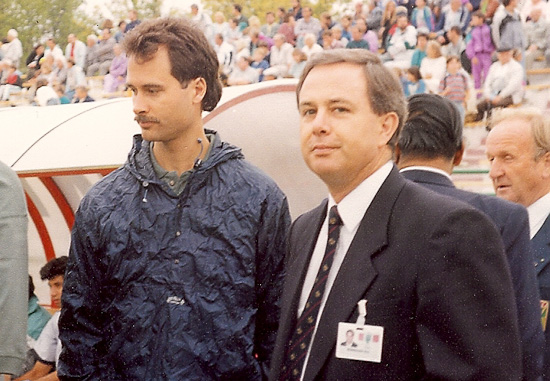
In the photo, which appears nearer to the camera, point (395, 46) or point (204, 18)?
point (395, 46)

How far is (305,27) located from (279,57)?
1049 mm

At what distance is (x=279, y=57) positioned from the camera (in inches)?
808

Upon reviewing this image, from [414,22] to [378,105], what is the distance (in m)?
16.0

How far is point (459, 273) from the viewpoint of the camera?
6.43 ft

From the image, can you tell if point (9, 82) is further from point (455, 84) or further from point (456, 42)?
point (455, 84)

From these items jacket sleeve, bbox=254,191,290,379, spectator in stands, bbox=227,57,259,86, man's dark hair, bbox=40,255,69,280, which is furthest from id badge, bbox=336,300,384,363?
spectator in stands, bbox=227,57,259,86

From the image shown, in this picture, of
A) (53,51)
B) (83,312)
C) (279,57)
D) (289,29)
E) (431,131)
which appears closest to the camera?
(83,312)

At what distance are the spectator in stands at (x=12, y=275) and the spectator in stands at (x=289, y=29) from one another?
18.4 meters

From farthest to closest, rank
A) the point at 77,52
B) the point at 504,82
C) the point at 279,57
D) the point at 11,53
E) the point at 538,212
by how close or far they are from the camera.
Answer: the point at 11,53, the point at 77,52, the point at 279,57, the point at 504,82, the point at 538,212

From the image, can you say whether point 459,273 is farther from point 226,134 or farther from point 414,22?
point 414,22

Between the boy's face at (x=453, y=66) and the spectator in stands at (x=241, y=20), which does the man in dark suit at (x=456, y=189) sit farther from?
the spectator in stands at (x=241, y=20)

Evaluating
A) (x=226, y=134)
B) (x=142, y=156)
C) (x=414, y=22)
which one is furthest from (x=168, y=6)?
(x=142, y=156)

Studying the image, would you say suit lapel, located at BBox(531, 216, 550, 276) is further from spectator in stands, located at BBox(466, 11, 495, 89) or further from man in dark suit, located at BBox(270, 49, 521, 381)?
spectator in stands, located at BBox(466, 11, 495, 89)

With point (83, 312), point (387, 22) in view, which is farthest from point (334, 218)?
point (387, 22)
